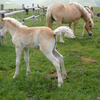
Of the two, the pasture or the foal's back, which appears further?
the foal's back

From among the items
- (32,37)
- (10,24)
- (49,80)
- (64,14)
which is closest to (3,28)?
(10,24)

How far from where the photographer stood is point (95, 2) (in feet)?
254

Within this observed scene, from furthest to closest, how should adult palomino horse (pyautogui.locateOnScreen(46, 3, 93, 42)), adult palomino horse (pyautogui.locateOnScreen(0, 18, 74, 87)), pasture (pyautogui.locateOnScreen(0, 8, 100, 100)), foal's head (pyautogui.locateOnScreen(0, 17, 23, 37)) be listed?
adult palomino horse (pyautogui.locateOnScreen(46, 3, 93, 42)) < foal's head (pyautogui.locateOnScreen(0, 17, 23, 37)) < adult palomino horse (pyautogui.locateOnScreen(0, 18, 74, 87)) < pasture (pyautogui.locateOnScreen(0, 8, 100, 100))

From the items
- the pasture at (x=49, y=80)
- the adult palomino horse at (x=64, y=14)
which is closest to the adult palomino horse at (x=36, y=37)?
the pasture at (x=49, y=80)

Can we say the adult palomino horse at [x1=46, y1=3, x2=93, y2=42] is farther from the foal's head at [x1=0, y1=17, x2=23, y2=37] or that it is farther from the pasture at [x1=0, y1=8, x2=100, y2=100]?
the foal's head at [x1=0, y1=17, x2=23, y2=37]

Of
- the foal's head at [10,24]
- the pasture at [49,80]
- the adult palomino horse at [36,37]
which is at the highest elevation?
the foal's head at [10,24]

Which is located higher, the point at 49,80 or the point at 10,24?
the point at 10,24

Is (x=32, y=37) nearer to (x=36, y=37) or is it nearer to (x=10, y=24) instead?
(x=36, y=37)

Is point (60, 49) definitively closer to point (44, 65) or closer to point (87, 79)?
point (44, 65)

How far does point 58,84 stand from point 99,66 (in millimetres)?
1985

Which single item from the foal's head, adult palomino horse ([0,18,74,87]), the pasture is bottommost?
the pasture

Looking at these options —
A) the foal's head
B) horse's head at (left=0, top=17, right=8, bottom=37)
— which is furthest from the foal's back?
horse's head at (left=0, top=17, right=8, bottom=37)

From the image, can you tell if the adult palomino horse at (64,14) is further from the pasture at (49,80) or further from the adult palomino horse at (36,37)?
the adult palomino horse at (36,37)

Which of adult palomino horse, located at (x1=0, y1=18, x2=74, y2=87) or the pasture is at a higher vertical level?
adult palomino horse, located at (x1=0, y1=18, x2=74, y2=87)
